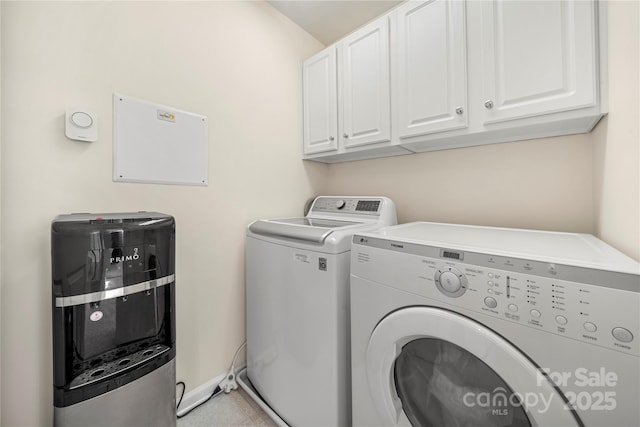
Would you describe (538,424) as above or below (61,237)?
below

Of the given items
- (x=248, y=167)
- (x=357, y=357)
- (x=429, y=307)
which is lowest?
(x=357, y=357)

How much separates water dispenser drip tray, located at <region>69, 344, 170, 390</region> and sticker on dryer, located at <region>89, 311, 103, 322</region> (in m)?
0.16

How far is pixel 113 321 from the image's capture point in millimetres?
869

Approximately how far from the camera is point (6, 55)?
2.95ft

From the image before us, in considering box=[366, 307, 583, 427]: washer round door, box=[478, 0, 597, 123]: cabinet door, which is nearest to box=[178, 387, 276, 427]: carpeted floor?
box=[366, 307, 583, 427]: washer round door

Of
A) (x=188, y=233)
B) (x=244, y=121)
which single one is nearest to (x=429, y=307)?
(x=188, y=233)

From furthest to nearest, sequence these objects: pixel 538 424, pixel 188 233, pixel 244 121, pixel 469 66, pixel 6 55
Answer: pixel 244 121 < pixel 188 233 < pixel 469 66 < pixel 6 55 < pixel 538 424

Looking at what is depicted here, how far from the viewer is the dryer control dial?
0.73m

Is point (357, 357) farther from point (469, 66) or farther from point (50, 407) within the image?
point (469, 66)

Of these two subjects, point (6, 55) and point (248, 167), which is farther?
point (248, 167)

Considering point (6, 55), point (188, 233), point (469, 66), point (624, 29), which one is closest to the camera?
point (624, 29)

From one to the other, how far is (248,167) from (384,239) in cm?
107

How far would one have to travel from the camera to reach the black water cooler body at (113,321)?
2.55 ft

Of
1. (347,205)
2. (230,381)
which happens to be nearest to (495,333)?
(347,205)
